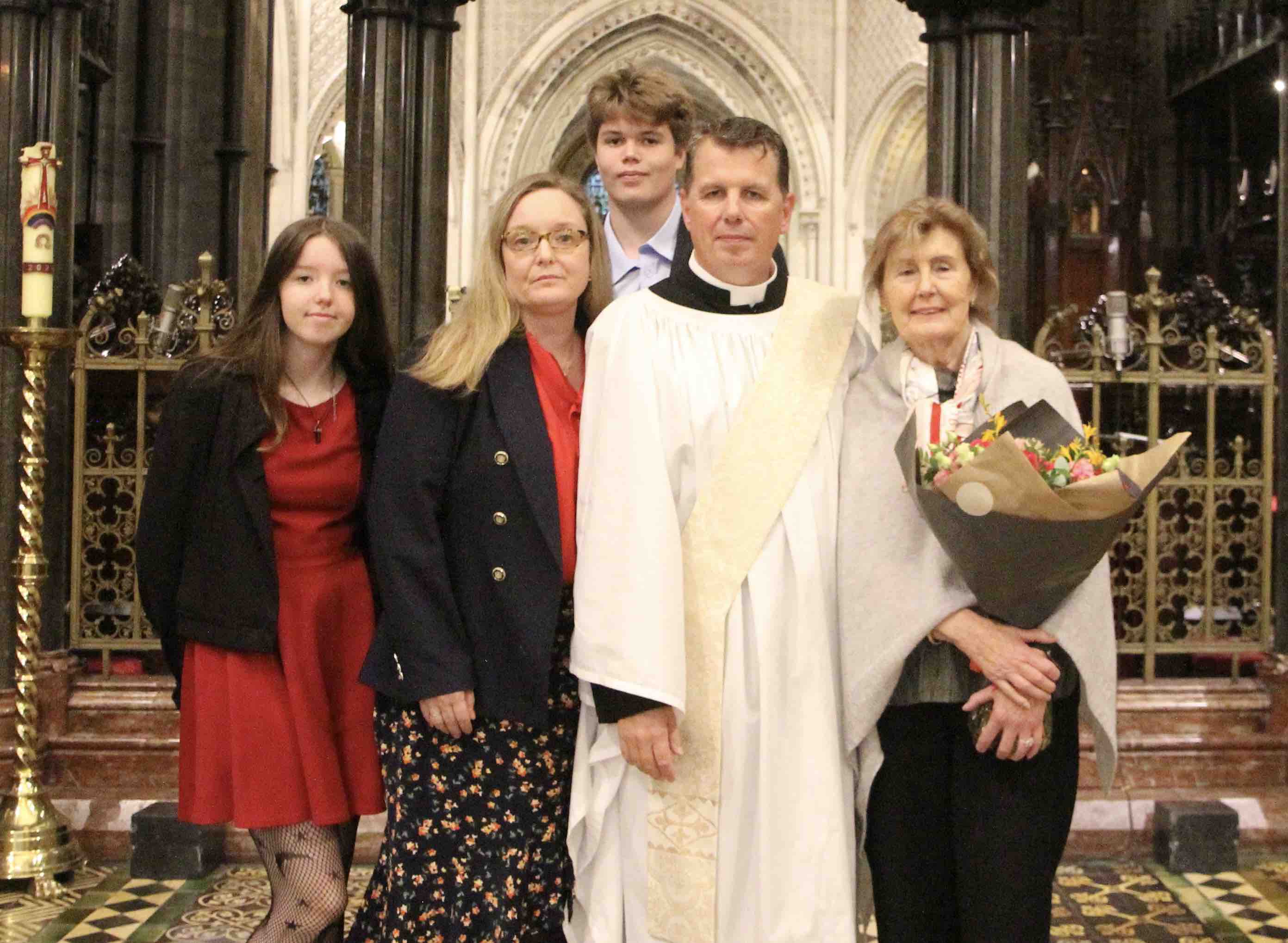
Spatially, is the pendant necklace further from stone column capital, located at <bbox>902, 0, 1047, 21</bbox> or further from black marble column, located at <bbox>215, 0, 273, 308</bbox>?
black marble column, located at <bbox>215, 0, 273, 308</bbox>

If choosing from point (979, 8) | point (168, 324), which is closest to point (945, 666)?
point (979, 8)

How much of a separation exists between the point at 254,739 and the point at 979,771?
122cm

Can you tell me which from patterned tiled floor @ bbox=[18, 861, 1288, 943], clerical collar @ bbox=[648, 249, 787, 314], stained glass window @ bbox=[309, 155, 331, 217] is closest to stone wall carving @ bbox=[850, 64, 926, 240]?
stained glass window @ bbox=[309, 155, 331, 217]

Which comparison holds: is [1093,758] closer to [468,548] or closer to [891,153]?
[468,548]

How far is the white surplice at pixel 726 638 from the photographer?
6.95 ft

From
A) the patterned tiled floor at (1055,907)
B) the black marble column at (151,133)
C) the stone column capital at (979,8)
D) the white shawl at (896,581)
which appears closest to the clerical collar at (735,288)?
the white shawl at (896,581)

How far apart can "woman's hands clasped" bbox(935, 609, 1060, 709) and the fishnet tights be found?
114cm

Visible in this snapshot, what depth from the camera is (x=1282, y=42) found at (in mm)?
4566

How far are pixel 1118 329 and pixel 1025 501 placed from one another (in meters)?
2.99

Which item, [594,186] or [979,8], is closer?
[979,8]

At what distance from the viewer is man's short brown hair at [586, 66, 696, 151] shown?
8.96 ft

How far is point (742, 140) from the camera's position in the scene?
7.06 ft

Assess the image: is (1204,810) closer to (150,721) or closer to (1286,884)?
(1286,884)

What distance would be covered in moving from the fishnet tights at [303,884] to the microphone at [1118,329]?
3186mm
